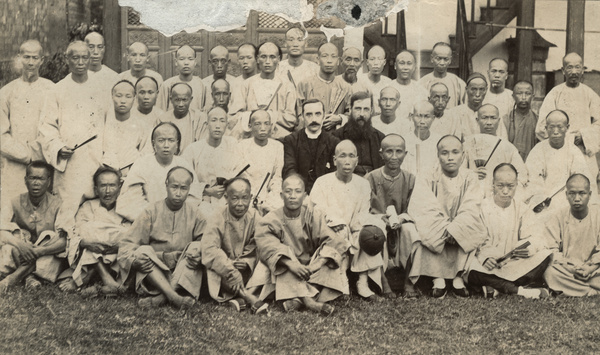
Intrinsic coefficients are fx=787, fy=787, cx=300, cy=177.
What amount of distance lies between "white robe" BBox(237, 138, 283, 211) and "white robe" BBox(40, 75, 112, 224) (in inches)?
49.7

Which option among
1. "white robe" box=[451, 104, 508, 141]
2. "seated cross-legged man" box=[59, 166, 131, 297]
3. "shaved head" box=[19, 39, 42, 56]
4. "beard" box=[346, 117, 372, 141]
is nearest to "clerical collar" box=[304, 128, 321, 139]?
"beard" box=[346, 117, 372, 141]

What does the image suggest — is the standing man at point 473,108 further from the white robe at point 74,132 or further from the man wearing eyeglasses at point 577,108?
the white robe at point 74,132

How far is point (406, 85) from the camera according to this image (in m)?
7.16

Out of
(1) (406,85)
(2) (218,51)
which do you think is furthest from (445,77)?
(2) (218,51)

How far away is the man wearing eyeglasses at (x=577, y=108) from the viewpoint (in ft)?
23.3

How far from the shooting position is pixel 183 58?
273 inches

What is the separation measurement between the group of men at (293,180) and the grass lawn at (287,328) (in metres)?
0.17

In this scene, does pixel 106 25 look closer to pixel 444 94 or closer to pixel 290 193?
pixel 290 193

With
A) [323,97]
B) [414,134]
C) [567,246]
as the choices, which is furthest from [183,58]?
[567,246]

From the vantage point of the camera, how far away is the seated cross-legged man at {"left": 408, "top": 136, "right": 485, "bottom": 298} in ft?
21.7

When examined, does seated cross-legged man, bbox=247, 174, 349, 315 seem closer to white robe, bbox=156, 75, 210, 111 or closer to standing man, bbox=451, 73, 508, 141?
white robe, bbox=156, 75, 210, 111

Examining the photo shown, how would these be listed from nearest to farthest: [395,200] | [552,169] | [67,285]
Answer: [67,285], [395,200], [552,169]

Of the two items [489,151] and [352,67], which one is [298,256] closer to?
[352,67]

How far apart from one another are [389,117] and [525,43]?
1.49m
